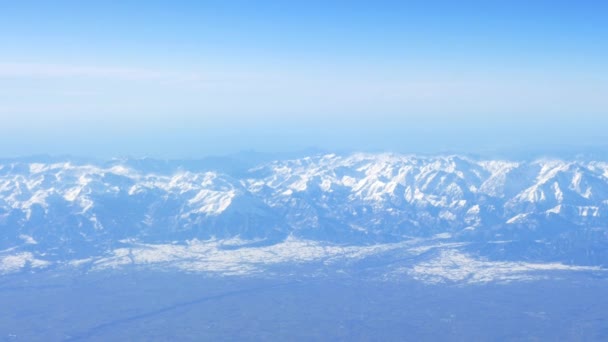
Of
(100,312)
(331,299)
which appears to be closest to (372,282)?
(331,299)

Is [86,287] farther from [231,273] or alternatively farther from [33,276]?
[231,273]

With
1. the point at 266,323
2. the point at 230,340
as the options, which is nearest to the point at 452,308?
the point at 266,323

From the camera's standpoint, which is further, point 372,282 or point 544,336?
point 372,282

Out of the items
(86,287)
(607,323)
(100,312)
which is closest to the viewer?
(607,323)

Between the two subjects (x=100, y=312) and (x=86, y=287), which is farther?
(x=86, y=287)

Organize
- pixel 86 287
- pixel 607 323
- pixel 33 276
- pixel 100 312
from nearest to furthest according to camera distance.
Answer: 1. pixel 607 323
2. pixel 100 312
3. pixel 86 287
4. pixel 33 276

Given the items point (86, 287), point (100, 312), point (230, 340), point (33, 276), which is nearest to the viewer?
point (230, 340)

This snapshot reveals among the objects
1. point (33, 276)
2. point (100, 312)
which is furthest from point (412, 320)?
point (33, 276)

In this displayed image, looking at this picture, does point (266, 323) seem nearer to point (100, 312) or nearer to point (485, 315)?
Result: point (100, 312)

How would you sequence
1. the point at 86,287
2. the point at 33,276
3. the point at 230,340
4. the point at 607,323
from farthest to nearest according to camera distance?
the point at 33,276 → the point at 86,287 → the point at 607,323 → the point at 230,340
